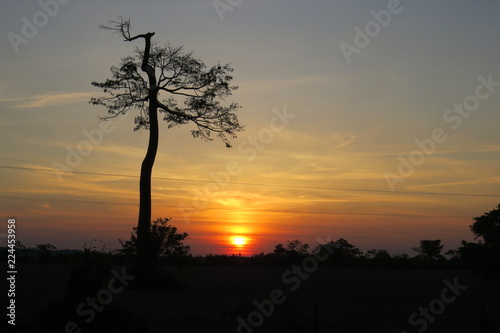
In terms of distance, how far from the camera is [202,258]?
60.5 m

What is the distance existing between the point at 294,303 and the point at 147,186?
10726 mm

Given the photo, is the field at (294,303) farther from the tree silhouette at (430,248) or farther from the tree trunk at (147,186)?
the tree silhouette at (430,248)

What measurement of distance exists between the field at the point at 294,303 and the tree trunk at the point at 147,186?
2.21 metres

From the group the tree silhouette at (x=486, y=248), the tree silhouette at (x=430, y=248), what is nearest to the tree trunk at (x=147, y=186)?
the tree silhouette at (x=486, y=248)

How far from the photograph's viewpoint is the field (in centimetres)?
1764

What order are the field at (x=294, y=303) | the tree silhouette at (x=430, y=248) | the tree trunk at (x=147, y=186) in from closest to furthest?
the field at (x=294, y=303), the tree trunk at (x=147, y=186), the tree silhouette at (x=430, y=248)

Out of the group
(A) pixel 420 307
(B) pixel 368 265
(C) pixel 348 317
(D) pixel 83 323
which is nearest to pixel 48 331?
(D) pixel 83 323

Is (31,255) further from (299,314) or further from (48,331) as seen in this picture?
(48,331)

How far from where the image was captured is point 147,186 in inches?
1238

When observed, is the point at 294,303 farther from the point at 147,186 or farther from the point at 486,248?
the point at 147,186

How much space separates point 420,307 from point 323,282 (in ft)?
45.4

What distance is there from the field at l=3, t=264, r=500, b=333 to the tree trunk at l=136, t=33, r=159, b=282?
2.21 metres

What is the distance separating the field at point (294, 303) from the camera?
695 inches

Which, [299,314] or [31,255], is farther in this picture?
[31,255]
